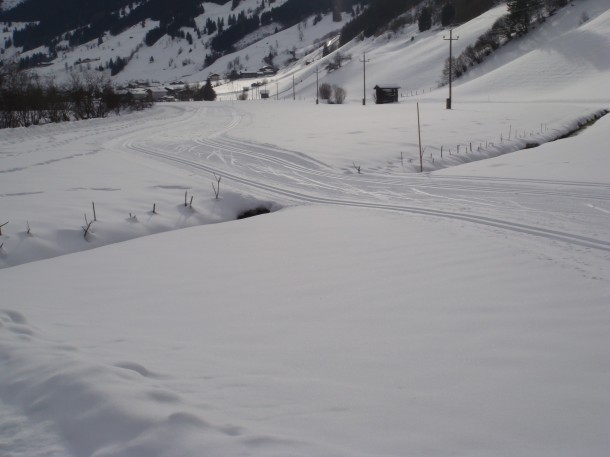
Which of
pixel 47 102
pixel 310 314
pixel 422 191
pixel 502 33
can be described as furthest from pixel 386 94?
pixel 310 314

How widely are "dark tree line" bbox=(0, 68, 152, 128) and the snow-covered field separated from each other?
92.6 feet

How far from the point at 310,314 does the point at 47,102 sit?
153 ft

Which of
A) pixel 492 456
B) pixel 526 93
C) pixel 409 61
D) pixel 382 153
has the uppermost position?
pixel 409 61

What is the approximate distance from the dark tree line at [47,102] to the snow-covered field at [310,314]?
92.6 feet

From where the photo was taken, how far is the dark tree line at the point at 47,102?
128 ft

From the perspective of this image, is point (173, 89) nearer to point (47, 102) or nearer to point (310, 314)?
point (47, 102)

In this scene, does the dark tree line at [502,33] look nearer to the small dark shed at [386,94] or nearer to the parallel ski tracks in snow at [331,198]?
the small dark shed at [386,94]

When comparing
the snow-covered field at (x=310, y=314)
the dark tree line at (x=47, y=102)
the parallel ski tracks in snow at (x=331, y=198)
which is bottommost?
the snow-covered field at (x=310, y=314)

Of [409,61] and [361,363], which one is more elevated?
[409,61]

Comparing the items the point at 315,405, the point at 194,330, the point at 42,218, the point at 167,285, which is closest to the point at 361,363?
the point at 315,405

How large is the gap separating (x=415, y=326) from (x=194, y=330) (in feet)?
8.72

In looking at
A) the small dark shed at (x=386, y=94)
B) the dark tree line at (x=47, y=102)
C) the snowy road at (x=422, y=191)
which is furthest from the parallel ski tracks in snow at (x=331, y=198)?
the small dark shed at (x=386, y=94)

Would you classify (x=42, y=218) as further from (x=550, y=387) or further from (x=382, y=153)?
(x=382, y=153)

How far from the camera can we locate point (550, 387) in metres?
4.15
